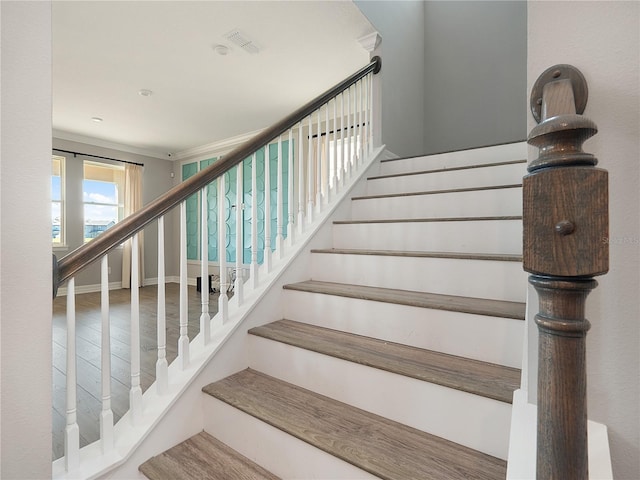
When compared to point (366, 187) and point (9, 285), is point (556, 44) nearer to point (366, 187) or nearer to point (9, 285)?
point (9, 285)

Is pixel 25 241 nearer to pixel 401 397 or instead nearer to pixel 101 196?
pixel 401 397

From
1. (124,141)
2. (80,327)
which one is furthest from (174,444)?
(124,141)

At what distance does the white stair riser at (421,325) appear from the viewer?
43.2 inches

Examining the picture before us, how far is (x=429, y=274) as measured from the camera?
1.49 meters

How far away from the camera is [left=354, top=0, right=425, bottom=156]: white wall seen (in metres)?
2.83

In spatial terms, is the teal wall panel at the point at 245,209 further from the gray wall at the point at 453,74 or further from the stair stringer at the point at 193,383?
the stair stringer at the point at 193,383

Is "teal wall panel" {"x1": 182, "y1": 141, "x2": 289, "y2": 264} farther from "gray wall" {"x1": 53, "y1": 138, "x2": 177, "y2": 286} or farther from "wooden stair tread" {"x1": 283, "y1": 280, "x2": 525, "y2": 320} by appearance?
"wooden stair tread" {"x1": 283, "y1": 280, "x2": 525, "y2": 320}

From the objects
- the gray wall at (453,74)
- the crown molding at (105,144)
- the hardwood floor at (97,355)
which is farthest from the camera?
the crown molding at (105,144)

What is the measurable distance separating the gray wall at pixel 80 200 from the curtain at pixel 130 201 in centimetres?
12

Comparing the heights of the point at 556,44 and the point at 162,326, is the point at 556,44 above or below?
above

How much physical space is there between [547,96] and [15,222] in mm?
1209

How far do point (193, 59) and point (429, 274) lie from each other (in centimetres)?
299

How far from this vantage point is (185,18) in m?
2.50

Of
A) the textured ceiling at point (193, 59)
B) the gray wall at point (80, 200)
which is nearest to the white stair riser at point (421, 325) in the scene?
the textured ceiling at point (193, 59)
